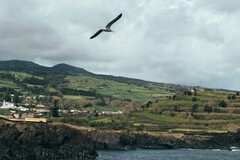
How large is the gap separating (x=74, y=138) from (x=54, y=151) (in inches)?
464

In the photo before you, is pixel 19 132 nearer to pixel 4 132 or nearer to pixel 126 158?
pixel 4 132

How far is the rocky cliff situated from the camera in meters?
148

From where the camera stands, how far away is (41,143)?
518ft

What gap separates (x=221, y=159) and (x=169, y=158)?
1728 centimetres

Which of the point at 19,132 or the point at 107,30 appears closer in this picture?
the point at 107,30

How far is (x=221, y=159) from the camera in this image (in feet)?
556

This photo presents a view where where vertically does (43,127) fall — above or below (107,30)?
below

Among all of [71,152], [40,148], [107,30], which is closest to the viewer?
[107,30]

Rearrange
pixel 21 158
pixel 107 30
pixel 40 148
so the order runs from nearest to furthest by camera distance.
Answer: pixel 107 30 → pixel 21 158 → pixel 40 148

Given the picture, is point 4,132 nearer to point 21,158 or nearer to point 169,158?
point 21,158

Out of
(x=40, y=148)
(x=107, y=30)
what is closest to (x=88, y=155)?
(x=40, y=148)

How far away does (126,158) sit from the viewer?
165125mm

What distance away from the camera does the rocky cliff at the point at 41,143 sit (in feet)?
485

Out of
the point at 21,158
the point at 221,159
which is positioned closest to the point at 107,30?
the point at 21,158
